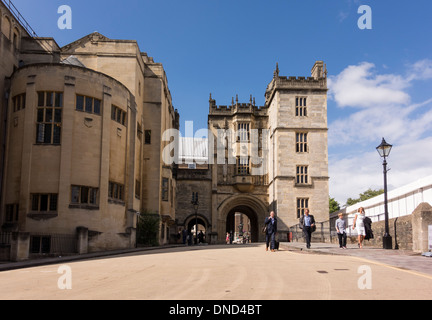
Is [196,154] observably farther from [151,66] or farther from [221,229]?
[151,66]

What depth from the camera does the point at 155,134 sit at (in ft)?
112

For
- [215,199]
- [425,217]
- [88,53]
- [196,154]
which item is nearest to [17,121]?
[88,53]

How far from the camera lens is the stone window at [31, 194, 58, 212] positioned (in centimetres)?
2212

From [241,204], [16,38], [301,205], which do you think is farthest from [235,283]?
[241,204]

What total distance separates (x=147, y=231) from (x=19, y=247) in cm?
1279

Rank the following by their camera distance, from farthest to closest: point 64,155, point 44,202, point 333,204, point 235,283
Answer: point 333,204 < point 64,155 < point 44,202 < point 235,283

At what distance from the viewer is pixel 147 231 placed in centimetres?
2964

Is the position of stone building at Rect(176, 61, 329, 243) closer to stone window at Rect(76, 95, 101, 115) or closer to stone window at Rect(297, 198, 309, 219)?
stone window at Rect(297, 198, 309, 219)

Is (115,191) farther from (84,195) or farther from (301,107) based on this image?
(301,107)

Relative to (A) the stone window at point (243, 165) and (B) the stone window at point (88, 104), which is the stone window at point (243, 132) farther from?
(B) the stone window at point (88, 104)

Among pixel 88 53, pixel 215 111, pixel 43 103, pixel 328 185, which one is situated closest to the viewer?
pixel 43 103

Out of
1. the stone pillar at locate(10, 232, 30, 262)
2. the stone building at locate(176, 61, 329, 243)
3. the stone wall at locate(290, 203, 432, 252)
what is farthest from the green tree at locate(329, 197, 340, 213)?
the stone pillar at locate(10, 232, 30, 262)

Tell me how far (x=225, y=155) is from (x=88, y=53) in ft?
72.9

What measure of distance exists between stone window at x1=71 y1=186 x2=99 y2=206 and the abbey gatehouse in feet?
0.17
